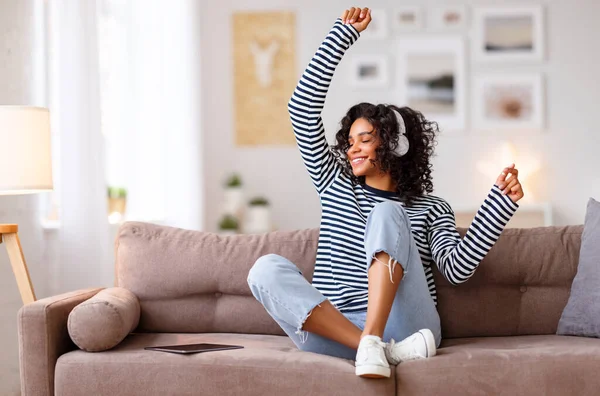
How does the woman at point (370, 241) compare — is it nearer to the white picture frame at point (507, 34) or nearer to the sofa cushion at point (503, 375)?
the sofa cushion at point (503, 375)

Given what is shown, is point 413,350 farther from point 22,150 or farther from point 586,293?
point 22,150

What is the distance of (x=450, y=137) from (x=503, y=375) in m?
4.03

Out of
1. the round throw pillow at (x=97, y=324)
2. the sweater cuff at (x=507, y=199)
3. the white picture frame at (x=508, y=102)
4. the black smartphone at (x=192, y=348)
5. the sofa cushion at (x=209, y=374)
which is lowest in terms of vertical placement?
the sofa cushion at (x=209, y=374)

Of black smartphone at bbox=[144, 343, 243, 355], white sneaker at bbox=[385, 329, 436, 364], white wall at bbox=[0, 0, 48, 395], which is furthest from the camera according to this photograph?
white wall at bbox=[0, 0, 48, 395]

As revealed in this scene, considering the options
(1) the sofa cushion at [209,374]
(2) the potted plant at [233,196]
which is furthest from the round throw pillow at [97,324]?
(2) the potted plant at [233,196]

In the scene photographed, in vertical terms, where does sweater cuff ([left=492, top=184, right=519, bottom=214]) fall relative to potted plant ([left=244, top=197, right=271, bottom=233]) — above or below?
above

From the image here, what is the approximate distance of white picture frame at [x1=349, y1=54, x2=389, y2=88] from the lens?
589 cm

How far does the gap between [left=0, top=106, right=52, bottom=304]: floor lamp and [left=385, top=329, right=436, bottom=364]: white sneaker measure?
1.31m

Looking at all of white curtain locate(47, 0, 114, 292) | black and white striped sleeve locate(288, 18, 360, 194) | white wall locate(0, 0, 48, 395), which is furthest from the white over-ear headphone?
white curtain locate(47, 0, 114, 292)

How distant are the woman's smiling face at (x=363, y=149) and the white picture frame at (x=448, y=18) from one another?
144 inches

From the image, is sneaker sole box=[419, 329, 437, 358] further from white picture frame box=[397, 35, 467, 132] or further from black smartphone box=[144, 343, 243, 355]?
white picture frame box=[397, 35, 467, 132]

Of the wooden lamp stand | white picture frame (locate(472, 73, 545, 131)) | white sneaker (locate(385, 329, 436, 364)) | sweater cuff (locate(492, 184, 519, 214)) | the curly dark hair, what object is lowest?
white sneaker (locate(385, 329, 436, 364))

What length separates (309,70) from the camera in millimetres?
2432

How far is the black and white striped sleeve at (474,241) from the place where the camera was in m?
2.22
